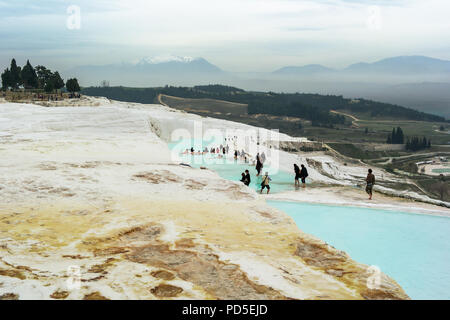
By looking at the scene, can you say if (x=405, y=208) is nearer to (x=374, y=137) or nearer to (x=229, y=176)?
(x=229, y=176)

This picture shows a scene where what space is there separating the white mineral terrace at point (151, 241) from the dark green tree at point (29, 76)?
72.7 metres

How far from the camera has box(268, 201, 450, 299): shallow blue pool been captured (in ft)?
31.3

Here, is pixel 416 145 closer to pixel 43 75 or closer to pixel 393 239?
pixel 43 75

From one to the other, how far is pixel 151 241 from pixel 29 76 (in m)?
82.9

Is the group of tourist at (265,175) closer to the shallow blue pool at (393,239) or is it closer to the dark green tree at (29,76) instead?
the shallow blue pool at (393,239)

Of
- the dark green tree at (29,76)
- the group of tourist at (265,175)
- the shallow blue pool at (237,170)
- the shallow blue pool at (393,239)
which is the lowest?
the shallow blue pool at (393,239)

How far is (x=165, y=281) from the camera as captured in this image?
606cm

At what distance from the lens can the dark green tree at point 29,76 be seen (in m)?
78.7

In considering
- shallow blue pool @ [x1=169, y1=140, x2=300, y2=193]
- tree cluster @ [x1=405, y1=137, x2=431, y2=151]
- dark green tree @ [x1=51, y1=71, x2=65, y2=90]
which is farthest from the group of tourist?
tree cluster @ [x1=405, y1=137, x2=431, y2=151]

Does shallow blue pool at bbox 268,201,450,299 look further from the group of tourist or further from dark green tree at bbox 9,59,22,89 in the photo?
dark green tree at bbox 9,59,22,89

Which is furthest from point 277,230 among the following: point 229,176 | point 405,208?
point 229,176

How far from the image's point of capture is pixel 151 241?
7.93 metres

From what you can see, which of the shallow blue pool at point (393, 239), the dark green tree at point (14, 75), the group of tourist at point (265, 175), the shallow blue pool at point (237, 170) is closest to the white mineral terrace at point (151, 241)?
the group of tourist at point (265, 175)
